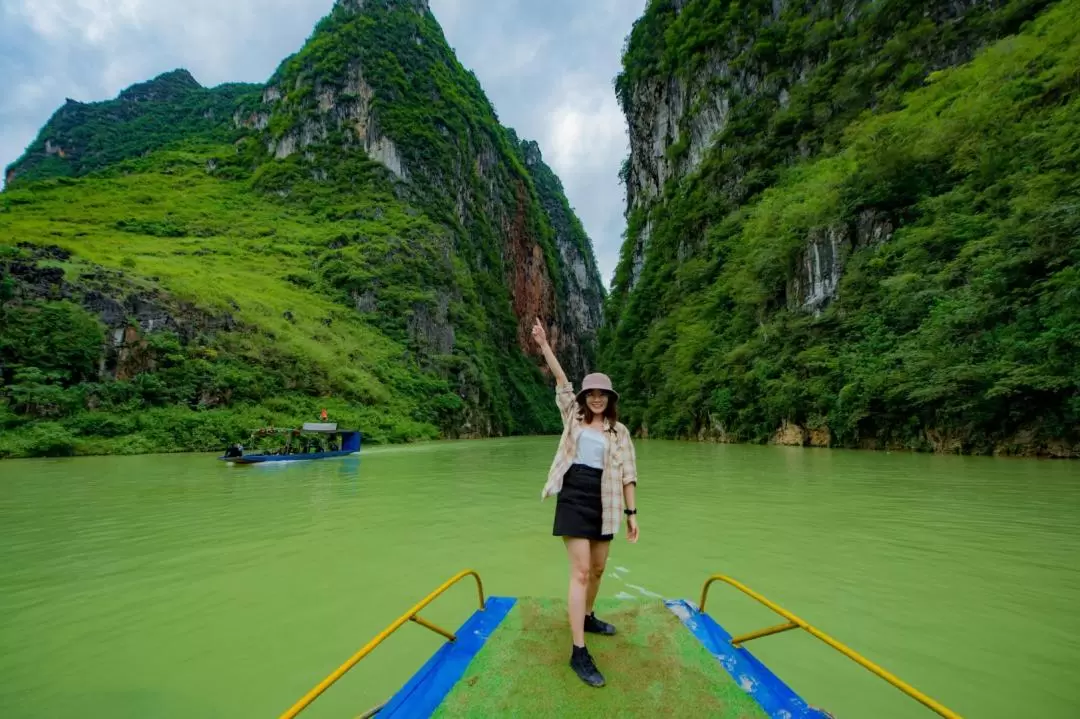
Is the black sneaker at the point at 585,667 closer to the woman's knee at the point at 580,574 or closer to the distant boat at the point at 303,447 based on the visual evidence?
the woman's knee at the point at 580,574

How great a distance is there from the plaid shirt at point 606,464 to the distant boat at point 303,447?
14.8 meters

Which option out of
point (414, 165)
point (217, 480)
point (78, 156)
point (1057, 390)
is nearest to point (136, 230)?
point (414, 165)

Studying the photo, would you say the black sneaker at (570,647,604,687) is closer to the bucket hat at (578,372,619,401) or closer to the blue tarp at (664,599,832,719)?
the blue tarp at (664,599,832,719)

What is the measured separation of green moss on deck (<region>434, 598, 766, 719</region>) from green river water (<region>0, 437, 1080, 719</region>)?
62 cm

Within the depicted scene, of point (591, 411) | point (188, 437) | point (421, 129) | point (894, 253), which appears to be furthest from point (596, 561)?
point (421, 129)

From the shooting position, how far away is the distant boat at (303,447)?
1514 cm

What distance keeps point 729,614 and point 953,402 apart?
1251cm

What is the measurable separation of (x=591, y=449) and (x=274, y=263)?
44.4 m

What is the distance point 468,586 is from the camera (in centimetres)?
439

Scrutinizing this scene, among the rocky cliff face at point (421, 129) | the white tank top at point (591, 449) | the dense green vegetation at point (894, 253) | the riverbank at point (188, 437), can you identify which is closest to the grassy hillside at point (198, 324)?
the riverbank at point (188, 437)

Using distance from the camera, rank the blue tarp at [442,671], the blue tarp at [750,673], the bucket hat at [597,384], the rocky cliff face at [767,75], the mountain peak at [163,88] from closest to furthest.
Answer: the blue tarp at [750,673] < the blue tarp at [442,671] < the bucket hat at [597,384] < the rocky cliff face at [767,75] < the mountain peak at [163,88]

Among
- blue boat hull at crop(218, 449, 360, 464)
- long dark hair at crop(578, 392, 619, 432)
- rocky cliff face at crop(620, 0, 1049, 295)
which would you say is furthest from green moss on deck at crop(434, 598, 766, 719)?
rocky cliff face at crop(620, 0, 1049, 295)

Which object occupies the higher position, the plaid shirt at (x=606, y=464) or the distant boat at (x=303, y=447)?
the plaid shirt at (x=606, y=464)

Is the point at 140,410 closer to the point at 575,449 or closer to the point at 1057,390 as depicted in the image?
the point at 575,449
